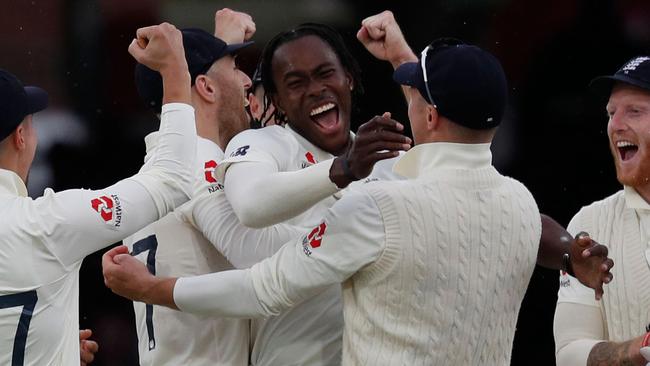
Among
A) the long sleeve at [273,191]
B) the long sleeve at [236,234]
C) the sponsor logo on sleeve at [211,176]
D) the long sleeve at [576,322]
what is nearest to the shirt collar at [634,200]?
the long sleeve at [576,322]

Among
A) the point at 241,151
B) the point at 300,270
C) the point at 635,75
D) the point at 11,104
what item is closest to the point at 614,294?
the point at 635,75

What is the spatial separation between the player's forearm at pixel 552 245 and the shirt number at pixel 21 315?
136 centimetres

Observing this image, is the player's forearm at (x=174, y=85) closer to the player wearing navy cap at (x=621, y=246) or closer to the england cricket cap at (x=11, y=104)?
the england cricket cap at (x=11, y=104)

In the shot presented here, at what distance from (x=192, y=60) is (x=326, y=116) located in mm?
593

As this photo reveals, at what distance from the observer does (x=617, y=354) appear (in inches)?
155

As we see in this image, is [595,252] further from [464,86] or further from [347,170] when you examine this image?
[347,170]

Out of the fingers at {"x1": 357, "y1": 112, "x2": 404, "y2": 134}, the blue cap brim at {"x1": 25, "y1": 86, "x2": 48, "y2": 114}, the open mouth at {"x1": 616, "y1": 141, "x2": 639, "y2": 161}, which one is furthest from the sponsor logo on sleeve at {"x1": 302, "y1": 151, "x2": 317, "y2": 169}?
the open mouth at {"x1": 616, "y1": 141, "x2": 639, "y2": 161}

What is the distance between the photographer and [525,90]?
7.42 m

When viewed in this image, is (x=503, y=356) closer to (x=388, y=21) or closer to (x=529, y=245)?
(x=529, y=245)

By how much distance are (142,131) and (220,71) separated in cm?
276

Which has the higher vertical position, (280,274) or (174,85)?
(174,85)

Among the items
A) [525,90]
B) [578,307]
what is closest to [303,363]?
[578,307]

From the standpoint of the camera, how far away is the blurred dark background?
23.1 ft

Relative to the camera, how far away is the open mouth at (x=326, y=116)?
4.09 meters
